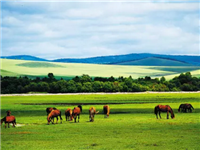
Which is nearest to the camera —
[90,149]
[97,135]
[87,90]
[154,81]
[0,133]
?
[90,149]

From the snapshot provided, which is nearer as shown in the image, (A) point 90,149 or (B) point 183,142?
(A) point 90,149

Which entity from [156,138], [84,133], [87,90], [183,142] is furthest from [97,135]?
[87,90]

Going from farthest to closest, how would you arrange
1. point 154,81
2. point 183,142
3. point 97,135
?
point 154,81 < point 97,135 < point 183,142

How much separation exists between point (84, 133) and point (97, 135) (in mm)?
1365

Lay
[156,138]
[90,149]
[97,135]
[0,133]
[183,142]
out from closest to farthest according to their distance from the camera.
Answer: [90,149]
[183,142]
[156,138]
[97,135]
[0,133]

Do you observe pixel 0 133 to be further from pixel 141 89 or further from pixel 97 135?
pixel 141 89

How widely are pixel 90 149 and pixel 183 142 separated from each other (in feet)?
18.1

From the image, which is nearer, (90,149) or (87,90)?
(90,149)

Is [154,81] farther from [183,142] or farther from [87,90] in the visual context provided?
[183,142]

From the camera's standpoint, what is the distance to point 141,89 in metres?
116

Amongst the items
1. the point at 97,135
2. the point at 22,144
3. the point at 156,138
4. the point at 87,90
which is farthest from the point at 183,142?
the point at 87,90

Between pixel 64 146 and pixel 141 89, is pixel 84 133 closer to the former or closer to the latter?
pixel 64 146

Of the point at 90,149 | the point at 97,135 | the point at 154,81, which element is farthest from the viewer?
the point at 154,81

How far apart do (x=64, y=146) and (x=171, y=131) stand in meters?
8.67
